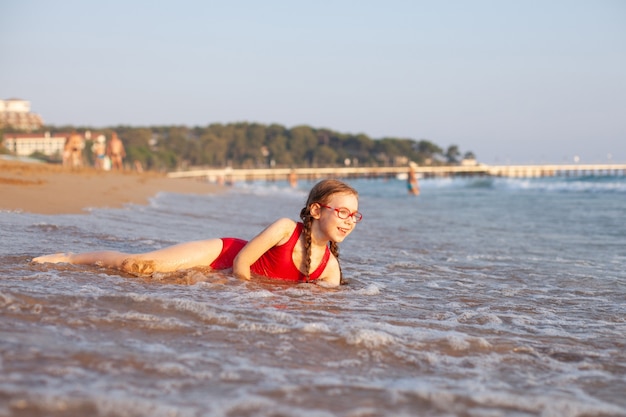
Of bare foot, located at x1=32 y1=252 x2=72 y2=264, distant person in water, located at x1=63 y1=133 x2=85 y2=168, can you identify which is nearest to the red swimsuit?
bare foot, located at x1=32 y1=252 x2=72 y2=264

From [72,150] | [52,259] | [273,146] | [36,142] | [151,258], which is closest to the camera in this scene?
[52,259]

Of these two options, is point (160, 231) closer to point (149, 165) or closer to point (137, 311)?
point (137, 311)

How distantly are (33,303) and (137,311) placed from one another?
0.47 meters

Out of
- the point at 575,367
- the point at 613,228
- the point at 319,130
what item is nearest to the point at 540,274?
the point at 575,367

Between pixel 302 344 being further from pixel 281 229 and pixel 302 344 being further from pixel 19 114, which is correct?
pixel 19 114

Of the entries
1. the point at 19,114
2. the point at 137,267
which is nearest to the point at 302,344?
the point at 137,267

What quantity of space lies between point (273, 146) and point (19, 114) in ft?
171

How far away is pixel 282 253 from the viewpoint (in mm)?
4730

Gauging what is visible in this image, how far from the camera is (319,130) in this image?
16762 centimetres

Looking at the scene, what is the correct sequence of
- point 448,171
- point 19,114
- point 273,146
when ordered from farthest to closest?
1. point 273,146
2. point 19,114
3. point 448,171

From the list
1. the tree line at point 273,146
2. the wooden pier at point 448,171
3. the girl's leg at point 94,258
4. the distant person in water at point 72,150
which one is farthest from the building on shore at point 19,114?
the girl's leg at point 94,258

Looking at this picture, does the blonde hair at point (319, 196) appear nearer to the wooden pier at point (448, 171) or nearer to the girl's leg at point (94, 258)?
the girl's leg at point (94, 258)

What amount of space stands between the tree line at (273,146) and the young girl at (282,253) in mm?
124353

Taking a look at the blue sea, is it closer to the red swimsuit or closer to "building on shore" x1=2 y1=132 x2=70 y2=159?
the red swimsuit
